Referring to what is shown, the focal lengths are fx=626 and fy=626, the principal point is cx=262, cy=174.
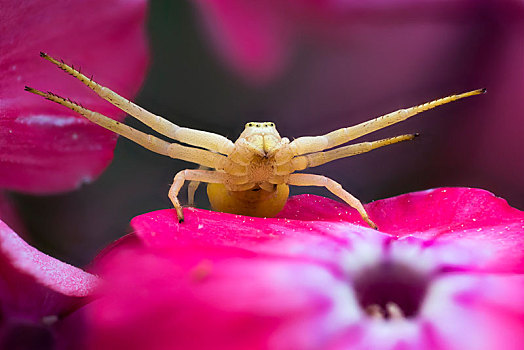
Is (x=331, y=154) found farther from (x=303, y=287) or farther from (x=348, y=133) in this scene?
(x=303, y=287)

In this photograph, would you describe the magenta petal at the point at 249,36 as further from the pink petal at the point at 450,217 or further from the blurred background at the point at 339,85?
the pink petal at the point at 450,217

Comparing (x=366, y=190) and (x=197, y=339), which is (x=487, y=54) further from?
(x=197, y=339)

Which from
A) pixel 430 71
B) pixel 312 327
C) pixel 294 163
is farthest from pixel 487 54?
pixel 312 327

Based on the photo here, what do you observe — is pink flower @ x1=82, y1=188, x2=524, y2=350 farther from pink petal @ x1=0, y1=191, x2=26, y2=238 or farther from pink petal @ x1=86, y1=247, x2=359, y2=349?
pink petal @ x1=0, y1=191, x2=26, y2=238

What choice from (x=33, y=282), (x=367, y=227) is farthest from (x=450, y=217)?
(x=33, y=282)

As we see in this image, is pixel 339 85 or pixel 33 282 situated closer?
pixel 33 282

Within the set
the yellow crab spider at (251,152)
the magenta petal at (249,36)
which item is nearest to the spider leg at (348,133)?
the yellow crab spider at (251,152)

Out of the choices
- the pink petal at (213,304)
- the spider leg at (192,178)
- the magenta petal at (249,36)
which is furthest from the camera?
the magenta petal at (249,36)
